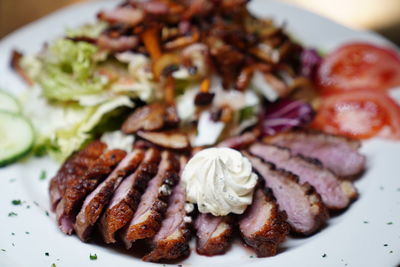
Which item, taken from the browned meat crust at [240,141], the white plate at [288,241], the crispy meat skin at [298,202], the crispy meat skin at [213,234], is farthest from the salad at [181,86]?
the crispy meat skin at [213,234]

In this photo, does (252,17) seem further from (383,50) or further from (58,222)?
(58,222)

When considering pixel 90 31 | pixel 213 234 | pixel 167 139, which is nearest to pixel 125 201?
pixel 213 234

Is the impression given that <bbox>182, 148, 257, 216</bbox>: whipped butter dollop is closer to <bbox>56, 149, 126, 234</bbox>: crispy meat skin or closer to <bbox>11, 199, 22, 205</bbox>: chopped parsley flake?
<bbox>56, 149, 126, 234</bbox>: crispy meat skin

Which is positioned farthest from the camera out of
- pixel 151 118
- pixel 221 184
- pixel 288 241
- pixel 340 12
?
pixel 340 12

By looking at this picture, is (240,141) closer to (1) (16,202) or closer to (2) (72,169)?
(2) (72,169)

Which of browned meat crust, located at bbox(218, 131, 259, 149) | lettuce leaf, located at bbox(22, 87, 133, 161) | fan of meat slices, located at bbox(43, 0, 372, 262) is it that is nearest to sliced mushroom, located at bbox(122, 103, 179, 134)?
fan of meat slices, located at bbox(43, 0, 372, 262)

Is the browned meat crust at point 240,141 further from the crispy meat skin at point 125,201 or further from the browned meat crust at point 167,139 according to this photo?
the crispy meat skin at point 125,201
